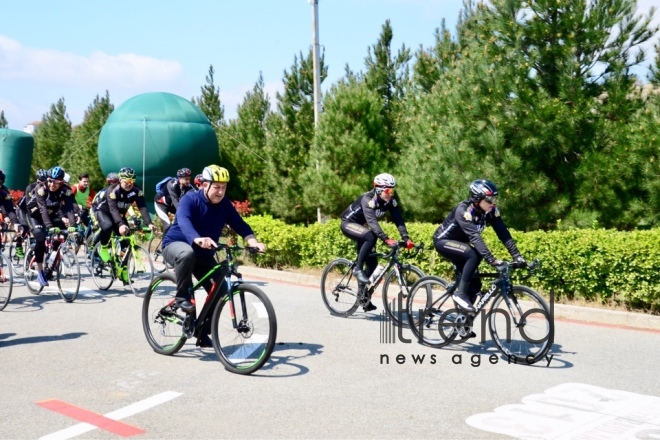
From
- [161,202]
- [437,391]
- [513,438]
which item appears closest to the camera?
[513,438]

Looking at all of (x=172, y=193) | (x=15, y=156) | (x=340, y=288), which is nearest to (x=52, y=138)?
(x=15, y=156)

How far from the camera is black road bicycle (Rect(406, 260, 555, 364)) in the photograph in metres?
6.85

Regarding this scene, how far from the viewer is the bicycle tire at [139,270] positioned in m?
11.1

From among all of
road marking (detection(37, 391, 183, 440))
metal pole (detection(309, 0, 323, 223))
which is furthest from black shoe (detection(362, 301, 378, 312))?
metal pole (detection(309, 0, 323, 223))

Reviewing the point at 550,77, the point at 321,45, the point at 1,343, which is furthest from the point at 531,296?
the point at 321,45

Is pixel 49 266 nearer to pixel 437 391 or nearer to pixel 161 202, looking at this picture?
pixel 161 202

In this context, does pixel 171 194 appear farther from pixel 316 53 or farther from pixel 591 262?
pixel 316 53

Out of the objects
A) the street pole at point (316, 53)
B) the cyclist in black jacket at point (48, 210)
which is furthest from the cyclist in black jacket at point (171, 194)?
the street pole at point (316, 53)

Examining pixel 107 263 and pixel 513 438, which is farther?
pixel 107 263

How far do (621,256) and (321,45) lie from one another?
13871mm

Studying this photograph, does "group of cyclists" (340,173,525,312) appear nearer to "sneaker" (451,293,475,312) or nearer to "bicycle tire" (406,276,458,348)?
"sneaker" (451,293,475,312)

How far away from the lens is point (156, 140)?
2603 centimetres

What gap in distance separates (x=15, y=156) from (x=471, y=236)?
3554 cm

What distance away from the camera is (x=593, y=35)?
11836mm
